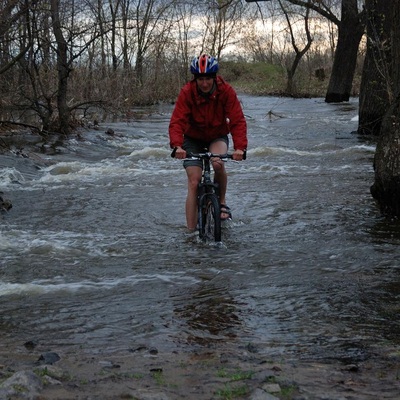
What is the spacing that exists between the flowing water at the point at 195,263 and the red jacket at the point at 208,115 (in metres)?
1.08

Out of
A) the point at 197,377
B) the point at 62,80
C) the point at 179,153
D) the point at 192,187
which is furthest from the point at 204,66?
the point at 62,80

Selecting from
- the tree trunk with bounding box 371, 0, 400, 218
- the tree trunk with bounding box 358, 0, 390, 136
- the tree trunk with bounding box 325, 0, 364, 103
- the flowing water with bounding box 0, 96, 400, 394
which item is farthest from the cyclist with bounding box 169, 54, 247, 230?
the tree trunk with bounding box 325, 0, 364, 103

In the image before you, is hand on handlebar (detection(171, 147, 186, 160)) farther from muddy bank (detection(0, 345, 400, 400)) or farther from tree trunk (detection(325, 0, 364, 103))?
tree trunk (detection(325, 0, 364, 103))

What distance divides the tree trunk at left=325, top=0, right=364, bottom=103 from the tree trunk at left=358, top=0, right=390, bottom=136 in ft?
31.5

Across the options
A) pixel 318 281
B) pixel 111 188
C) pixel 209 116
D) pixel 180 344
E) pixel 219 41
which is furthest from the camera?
pixel 219 41

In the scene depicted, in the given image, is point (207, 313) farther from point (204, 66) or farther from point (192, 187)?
point (204, 66)

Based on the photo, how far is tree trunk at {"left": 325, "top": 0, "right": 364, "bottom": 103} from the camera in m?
27.1

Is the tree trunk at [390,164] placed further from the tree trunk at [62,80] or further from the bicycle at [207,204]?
the tree trunk at [62,80]

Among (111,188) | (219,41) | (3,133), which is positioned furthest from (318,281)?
(219,41)

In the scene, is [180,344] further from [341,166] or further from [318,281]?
[341,166]

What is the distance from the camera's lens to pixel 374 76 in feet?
53.0

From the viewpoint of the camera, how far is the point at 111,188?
1073cm

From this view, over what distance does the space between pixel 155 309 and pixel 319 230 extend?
301 cm

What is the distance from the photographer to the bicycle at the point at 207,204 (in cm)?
700
